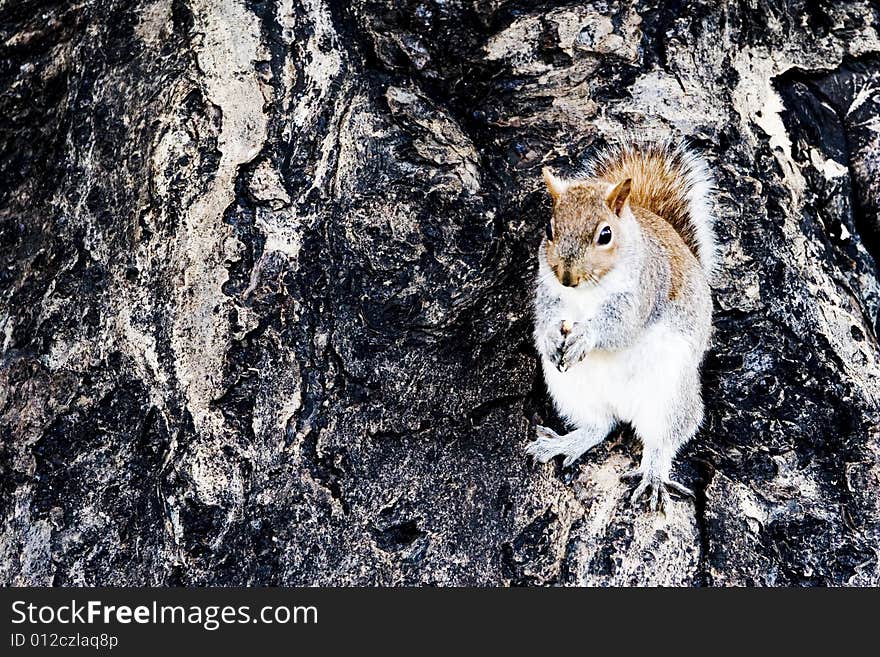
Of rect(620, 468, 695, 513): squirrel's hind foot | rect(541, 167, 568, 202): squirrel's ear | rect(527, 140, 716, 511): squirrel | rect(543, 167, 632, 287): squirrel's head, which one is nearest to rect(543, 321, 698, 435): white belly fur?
rect(527, 140, 716, 511): squirrel

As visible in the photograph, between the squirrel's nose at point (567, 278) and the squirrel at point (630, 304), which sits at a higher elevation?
the squirrel's nose at point (567, 278)

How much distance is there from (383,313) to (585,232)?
0.51 meters

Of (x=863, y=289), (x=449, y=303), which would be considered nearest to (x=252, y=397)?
(x=449, y=303)

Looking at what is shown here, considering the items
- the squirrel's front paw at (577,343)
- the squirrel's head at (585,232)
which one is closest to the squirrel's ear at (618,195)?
the squirrel's head at (585,232)

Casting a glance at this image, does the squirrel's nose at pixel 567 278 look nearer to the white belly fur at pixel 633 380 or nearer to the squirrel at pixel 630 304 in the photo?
the squirrel at pixel 630 304

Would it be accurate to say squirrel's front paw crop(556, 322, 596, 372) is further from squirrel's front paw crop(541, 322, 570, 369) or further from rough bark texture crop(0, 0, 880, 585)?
rough bark texture crop(0, 0, 880, 585)

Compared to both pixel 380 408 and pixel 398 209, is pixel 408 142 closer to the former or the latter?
pixel 398 209

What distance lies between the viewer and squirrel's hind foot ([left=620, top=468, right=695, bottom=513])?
2311 millimetres

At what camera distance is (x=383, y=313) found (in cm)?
230

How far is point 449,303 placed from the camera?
7.59 feet

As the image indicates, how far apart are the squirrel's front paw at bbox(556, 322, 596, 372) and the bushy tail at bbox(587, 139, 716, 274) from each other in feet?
1.25

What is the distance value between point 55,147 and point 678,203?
1.49 m

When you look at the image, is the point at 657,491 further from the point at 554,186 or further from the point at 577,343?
the point at 554,186

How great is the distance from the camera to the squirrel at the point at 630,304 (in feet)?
6.89
